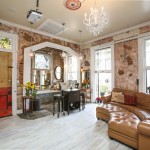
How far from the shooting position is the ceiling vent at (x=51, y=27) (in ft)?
14.5

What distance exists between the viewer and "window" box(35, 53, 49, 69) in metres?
6.85

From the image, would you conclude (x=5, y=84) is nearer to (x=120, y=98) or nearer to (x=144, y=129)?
(x=120, y=98)

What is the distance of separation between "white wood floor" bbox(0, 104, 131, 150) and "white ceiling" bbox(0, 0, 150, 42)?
3.37 metres

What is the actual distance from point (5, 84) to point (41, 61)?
299 cm


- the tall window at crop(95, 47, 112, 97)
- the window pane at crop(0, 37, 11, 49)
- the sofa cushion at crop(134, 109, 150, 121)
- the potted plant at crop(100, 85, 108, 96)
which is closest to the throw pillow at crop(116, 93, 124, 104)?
the sofa cushion at crop(134, 109, 150, 121)

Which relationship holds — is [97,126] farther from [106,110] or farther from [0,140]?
[0,140]

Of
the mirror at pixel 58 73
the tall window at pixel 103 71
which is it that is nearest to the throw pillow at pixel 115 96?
A: the tall window at pixel 103 71

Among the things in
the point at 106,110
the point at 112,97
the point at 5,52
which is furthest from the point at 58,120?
the point at 5,52

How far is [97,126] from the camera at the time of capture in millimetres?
3469

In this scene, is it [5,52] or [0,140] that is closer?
[0,140]

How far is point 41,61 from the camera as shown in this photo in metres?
7.04

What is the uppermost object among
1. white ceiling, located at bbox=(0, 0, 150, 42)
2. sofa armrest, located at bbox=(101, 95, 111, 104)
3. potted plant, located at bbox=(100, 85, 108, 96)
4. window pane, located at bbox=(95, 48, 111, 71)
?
white ceiling, located at bbox=(0, 0, 150, 42)

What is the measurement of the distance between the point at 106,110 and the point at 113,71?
226 cm

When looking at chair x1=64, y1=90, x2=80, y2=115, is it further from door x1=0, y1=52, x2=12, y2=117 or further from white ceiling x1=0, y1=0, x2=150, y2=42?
white ceiling x1=0, y1=0, x2=150, y2=42
